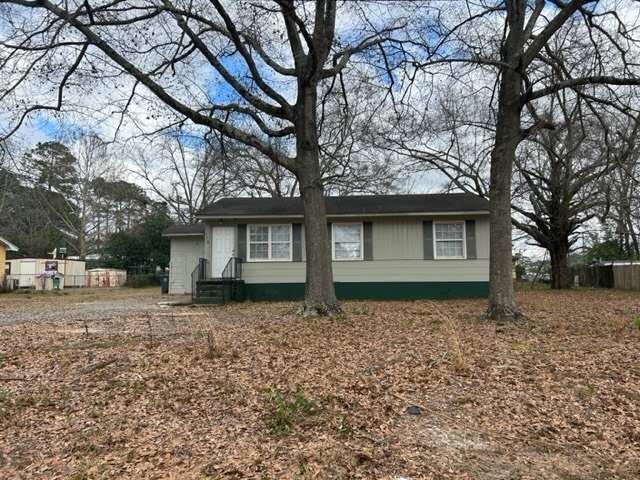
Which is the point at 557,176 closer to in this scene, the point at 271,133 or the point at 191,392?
the point at 271,133

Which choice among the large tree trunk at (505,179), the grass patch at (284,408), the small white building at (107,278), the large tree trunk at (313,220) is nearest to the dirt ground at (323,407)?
the grass patch at (284,408)

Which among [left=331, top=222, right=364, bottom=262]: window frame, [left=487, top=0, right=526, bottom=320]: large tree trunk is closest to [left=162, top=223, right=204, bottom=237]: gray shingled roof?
[left=331, top=222, right=364, bottom=262]: window frame

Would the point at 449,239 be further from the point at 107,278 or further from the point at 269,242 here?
the point at 107,278

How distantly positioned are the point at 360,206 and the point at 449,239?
10.1 feet

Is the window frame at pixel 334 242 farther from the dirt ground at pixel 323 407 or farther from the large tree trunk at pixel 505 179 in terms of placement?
the dirt ground at pixel 323 407

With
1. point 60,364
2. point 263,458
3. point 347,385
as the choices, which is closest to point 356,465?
point 263,458

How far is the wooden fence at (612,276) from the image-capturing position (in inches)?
735

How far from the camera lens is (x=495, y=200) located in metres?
8.31

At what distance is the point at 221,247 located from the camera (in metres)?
14.2

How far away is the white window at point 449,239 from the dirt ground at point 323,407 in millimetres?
7514

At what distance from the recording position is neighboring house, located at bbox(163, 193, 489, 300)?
13.9 metres

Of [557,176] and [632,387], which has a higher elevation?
[557,176]

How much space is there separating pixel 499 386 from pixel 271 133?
7643mm

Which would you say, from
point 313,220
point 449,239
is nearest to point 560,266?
point 449,239
